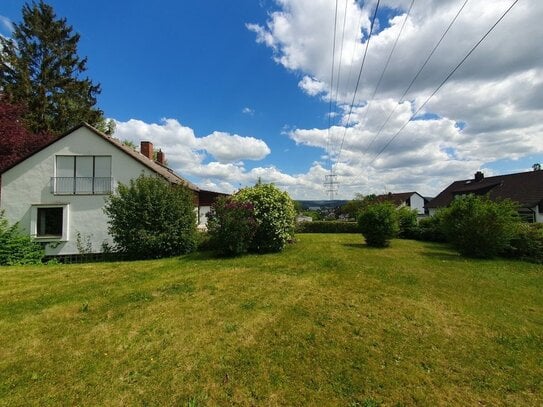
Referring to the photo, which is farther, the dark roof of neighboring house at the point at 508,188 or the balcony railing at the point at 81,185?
the dark roof of neighboring house at the point at 508,188

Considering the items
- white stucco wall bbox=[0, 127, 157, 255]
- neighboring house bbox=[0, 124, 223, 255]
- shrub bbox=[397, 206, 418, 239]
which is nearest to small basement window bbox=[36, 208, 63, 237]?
neighboring house bbox=[0, 124, 223, 255]

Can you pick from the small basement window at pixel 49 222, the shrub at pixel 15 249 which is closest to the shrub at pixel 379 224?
the shrub at pixel 15 249

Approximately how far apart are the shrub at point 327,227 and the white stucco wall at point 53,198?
15.1 m

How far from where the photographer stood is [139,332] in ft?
13.9

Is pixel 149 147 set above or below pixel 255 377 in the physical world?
above

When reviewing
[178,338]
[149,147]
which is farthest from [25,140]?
[178,338]

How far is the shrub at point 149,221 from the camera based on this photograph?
1077 centimetres

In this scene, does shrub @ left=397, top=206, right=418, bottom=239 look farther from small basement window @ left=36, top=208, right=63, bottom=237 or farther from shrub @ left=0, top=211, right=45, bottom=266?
small basement window @ left=36, top=208, right=63, bottom=237

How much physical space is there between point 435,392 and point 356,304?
2374 mm

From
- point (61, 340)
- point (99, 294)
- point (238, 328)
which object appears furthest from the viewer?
point (99, 294)

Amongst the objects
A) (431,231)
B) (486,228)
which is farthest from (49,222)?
(431,231)

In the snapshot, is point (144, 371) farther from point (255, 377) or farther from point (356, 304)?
point (356, 304)

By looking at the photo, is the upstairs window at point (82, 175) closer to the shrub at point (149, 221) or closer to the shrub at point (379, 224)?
the shrub at point (149, 221)

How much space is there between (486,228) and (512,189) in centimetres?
2457
